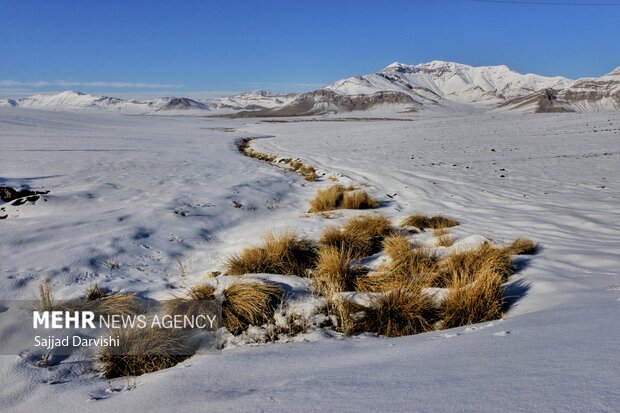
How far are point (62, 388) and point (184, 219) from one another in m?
4.82

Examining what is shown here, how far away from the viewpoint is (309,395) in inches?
82.3

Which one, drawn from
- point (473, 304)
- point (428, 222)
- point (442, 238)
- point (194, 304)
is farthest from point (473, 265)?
point (194, 304)

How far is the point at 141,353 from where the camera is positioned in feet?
9.85

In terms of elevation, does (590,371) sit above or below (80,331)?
above

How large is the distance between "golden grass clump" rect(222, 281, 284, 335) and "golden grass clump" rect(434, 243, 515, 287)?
1.77 m

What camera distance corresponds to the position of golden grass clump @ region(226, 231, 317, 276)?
4.91m

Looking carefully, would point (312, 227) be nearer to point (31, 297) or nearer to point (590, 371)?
point (31, 297)

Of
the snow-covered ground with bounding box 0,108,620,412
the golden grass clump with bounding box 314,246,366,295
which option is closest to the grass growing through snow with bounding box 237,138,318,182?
the snow-covered ground with bounding box 0,108,620,412

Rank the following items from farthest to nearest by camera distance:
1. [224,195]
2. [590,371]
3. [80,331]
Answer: [224,195] < [80,331] < [590,371]

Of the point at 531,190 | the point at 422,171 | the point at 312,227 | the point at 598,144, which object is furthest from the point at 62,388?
the point at 598,144

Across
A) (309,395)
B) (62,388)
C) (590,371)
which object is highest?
(590,371)

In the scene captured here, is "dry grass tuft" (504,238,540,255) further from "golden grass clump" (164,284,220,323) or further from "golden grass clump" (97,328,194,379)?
"golden grass clump" (97,328,194,379)

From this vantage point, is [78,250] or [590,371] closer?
[590,371]

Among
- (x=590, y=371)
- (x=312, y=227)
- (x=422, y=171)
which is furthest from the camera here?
(x=422, y=171)
